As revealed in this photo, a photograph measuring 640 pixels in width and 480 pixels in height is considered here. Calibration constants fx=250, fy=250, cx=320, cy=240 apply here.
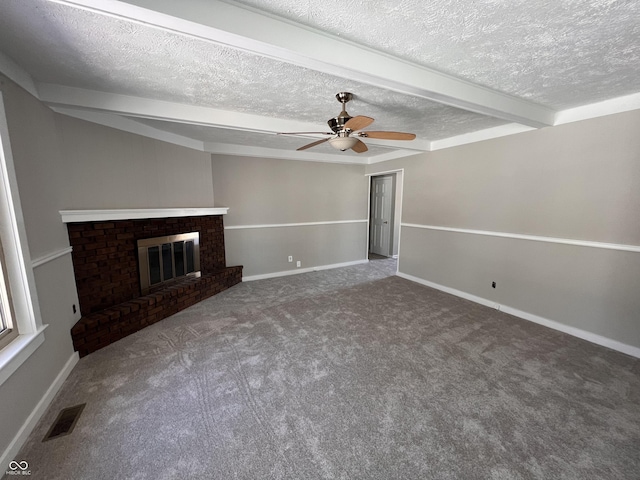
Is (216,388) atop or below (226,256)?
below

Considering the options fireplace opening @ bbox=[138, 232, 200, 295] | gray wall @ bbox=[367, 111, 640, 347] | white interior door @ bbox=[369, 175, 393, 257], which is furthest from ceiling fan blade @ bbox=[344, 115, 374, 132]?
white interior door @ bbox=[369, 175, 393, 257]

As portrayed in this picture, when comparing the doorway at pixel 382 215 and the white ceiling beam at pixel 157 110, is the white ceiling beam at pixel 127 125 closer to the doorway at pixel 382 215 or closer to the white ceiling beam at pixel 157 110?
the white ceiling beam at pixel 157 110

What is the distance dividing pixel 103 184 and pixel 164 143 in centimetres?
102

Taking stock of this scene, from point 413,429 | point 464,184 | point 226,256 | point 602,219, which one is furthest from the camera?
point 226,256

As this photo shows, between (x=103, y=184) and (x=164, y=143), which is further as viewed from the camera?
(x=164, y=143)

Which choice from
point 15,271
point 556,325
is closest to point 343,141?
point 15,271

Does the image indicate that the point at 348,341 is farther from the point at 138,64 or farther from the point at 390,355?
the point at 138,64

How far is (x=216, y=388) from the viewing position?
1966mm

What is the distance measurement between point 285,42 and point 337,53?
0.33 meters

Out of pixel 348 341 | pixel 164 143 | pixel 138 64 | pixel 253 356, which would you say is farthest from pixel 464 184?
pixel 164 143

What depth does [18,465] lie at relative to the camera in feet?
4.57
